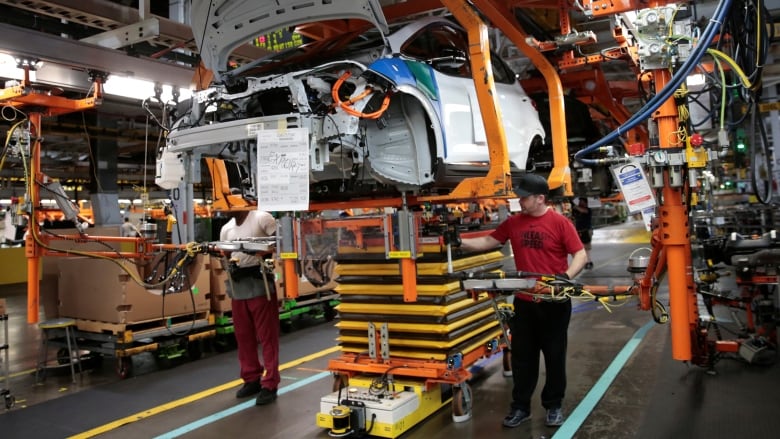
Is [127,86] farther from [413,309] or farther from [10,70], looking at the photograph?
[413,309]


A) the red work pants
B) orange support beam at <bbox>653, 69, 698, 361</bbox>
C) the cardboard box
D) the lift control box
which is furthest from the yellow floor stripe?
orange support beam at <bbox>653, 69, 698, 361</bbox>

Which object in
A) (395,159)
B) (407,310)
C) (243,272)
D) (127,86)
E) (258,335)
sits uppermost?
(127,86)

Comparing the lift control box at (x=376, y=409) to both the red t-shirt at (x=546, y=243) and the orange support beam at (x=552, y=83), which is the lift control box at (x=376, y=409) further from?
the orange support beam at (x=552, y=83)

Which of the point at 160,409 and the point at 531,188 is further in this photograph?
the point at 160,409

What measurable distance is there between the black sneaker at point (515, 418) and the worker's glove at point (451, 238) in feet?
3.94

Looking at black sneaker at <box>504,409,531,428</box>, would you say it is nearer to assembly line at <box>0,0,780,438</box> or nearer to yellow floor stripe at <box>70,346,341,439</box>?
assembly line at <box>0,0,780,438</box>

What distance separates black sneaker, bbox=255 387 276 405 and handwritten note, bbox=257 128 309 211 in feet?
6.49

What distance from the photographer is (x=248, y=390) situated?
4.78 metres

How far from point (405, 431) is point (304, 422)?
81 centimetres

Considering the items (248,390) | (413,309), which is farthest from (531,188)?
(248,390)

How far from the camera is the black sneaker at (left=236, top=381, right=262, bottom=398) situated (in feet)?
15.6

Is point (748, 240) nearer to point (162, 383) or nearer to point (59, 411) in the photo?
point (162, 383)

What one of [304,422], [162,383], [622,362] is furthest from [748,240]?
[162,383]

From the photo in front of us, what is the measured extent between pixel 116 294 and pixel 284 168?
347 cm
